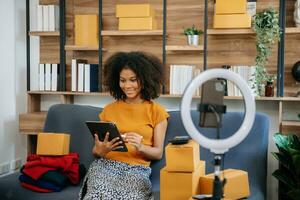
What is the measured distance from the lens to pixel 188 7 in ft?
10.5

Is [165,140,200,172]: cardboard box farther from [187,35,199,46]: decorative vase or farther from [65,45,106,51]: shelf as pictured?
[65,45,106,51]: shelf

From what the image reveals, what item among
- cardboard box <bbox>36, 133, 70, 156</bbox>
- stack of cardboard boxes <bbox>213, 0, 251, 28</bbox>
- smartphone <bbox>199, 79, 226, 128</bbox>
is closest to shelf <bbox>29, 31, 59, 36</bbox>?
cardboard box <bbox>36, 133, 70, 156</bbox>

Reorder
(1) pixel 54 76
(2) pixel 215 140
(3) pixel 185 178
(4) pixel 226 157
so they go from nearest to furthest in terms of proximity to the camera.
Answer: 1. (2) pixel 215 140
2. (3) pixel 185 178
3. (4) pixel 226 157
4. (1) pixel 54 76

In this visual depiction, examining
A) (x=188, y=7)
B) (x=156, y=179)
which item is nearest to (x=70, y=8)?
(x=188, y=7)

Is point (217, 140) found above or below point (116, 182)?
above

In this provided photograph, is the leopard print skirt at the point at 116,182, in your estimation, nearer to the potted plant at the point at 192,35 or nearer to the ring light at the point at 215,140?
the ring light at the point at 215,140

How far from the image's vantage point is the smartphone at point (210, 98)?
1218mm

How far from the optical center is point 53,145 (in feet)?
8.29

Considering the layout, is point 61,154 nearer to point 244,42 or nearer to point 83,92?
point 83,92

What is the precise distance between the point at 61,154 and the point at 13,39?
4.63 ft

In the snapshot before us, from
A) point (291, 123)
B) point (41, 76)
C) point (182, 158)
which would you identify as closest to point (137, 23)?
point (41, 76)

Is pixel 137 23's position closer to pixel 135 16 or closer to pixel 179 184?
pixel 135 16

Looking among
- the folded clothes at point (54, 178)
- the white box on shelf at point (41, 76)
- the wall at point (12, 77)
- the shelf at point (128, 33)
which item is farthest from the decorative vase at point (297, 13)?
the wall at point (12, 77)

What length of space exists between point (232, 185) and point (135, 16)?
65.1 inches
